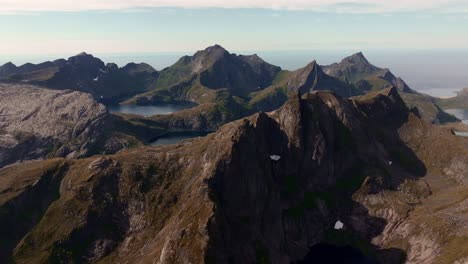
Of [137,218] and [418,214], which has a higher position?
[137,218]

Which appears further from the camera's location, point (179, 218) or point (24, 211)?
point (24, 211)

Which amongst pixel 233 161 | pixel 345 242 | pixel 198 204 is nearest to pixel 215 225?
pixel 198 204

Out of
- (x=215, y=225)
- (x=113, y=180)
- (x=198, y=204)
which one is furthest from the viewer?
(x=113, y=180)

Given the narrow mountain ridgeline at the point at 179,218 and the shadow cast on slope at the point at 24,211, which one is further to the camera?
the shadow cast on slope at the point at 24,211

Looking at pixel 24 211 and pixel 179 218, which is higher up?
pixel 179 218

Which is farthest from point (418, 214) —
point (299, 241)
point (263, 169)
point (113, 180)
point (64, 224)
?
point (64, 224)

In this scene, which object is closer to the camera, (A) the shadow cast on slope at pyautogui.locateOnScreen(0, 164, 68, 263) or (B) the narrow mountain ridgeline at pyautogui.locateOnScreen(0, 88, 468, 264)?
(B) the narrow mountain ridgeline at pyautogui.locateOnScreen(0, 88, 468, 264)

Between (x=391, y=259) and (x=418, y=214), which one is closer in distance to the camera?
(x=391, y=259)

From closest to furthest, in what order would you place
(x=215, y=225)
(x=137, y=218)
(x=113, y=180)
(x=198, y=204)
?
(x=215, y=225) < (x=198, y=204) < (x=137, y=218) < (x=113, y=180)

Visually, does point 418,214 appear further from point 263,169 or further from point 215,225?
point 215,225

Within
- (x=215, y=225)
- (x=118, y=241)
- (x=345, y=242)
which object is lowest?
(x=345, y=242)

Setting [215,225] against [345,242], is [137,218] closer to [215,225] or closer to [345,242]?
[215,225]
